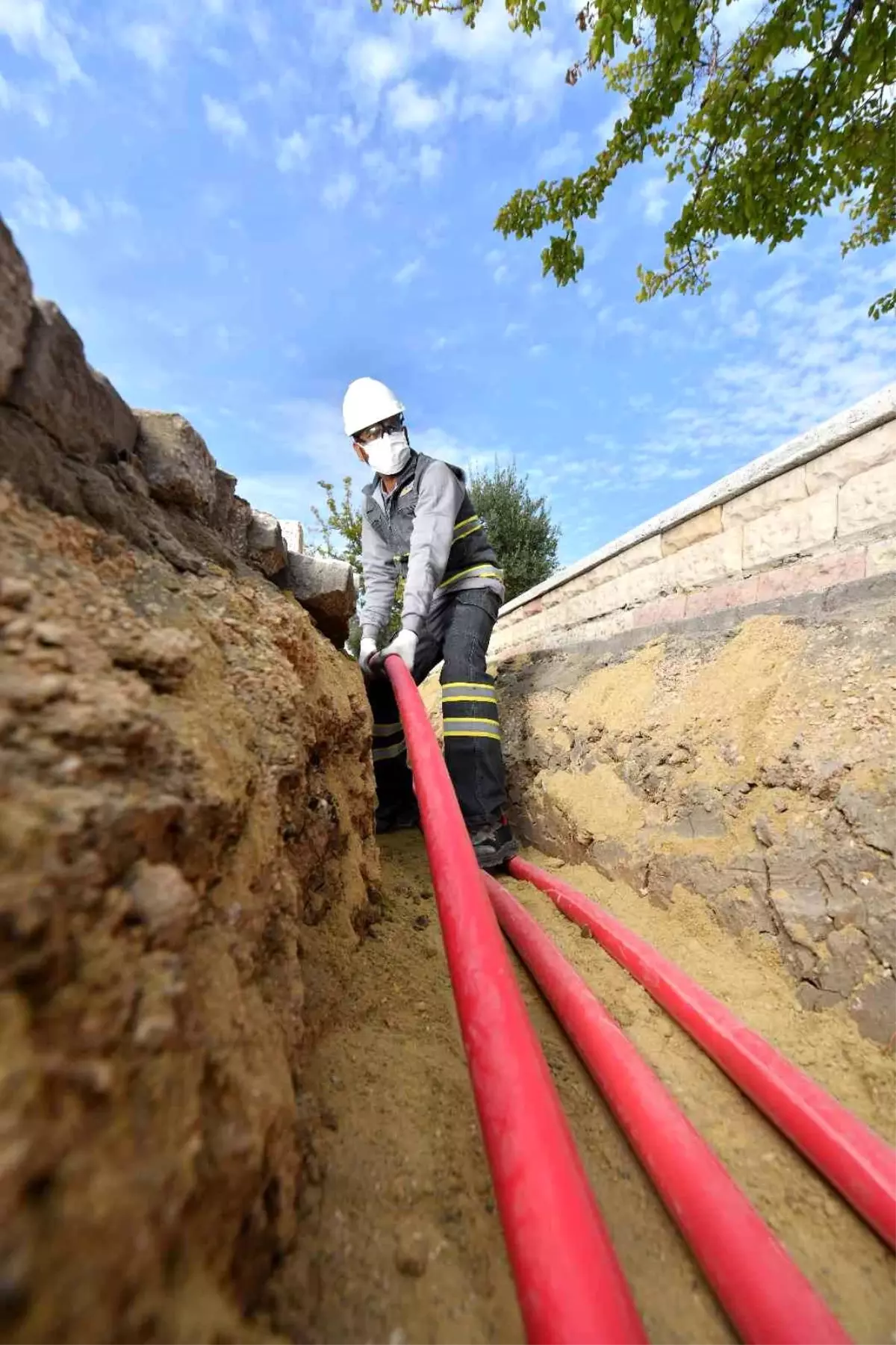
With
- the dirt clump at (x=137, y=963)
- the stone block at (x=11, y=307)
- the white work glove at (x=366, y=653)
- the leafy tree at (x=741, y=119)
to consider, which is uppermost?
the leafy tree at (x=741, y=119)

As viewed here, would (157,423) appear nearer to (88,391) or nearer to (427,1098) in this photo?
(88,391)

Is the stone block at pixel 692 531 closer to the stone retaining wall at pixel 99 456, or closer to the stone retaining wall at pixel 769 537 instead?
the stone retaining wall at pixel 769 537

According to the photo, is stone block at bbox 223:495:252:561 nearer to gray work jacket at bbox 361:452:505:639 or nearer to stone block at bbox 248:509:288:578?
stone block at bbox 248:509:288:578

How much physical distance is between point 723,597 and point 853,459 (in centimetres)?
80

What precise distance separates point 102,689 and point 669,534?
3541mm

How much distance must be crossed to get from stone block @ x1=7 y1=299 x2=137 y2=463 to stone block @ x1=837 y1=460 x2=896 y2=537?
2870mm

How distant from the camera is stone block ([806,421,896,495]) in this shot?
258 centimetres

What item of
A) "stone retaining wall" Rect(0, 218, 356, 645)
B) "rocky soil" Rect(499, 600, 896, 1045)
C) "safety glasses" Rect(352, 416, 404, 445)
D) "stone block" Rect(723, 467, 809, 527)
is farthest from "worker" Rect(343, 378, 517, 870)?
"stone block" Rect(723, 467, 809, 527)

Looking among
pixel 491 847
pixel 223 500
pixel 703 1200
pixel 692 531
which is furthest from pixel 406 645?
pixel 703 1200

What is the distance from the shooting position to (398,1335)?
732 millimetres

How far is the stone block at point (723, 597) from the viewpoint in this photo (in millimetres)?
2877

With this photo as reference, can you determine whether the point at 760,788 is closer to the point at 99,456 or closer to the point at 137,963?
the point at 137,963

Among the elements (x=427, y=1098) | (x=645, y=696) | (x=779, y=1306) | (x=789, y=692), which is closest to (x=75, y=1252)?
(x=427, y=1098)

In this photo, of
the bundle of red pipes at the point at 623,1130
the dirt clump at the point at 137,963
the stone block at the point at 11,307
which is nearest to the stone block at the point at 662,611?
the bundle of red pipes at the point at 623,1130
